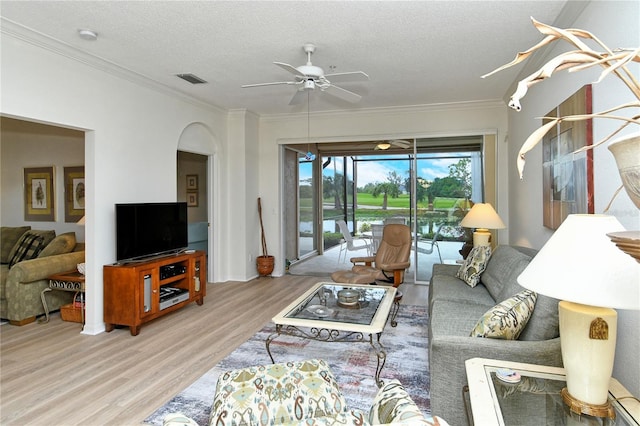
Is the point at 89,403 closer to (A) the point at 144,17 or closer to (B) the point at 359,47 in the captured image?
(A) the point at 144,17

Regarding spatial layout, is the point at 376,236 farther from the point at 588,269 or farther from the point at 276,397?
the point at 588,269

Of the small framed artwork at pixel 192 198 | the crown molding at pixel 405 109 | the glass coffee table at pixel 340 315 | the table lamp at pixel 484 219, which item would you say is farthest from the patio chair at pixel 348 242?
the glass coffee table at pixel 340 315

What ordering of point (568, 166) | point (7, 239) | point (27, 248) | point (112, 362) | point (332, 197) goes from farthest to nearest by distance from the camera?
point (332, 197), point (7, 239), point (27, 248), point (112, 362), point (568, 166)

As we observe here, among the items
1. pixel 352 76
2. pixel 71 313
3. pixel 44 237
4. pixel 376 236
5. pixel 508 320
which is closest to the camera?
pixel 508 320

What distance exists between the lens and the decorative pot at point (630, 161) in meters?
0.78

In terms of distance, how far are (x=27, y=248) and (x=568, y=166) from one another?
5920 millimetres

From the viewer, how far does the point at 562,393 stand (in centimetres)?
141

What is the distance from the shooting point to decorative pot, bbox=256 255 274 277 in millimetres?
6316

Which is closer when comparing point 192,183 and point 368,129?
point 368,129

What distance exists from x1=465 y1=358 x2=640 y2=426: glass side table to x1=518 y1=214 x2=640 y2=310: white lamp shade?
45cm

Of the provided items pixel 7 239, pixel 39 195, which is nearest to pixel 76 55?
pixel 7 239

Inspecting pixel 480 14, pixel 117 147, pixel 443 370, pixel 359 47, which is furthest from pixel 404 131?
pixel 443 370

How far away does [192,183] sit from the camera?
25.9 feet

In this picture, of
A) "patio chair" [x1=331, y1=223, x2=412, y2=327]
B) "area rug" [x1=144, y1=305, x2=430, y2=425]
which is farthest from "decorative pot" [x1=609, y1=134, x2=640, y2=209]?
"patio chair" [x1=331, y1=223, x2=412, y2=327]
